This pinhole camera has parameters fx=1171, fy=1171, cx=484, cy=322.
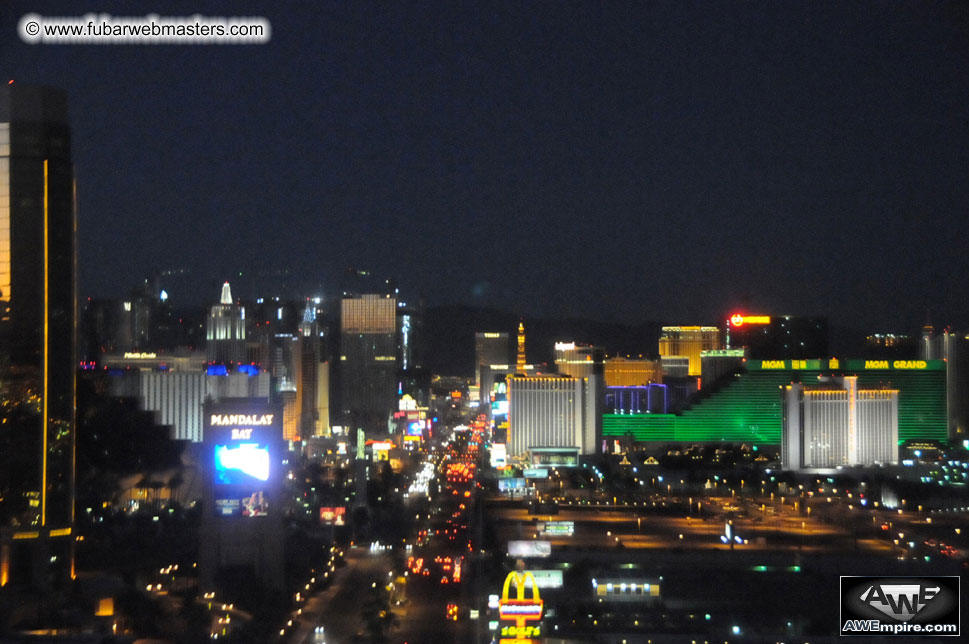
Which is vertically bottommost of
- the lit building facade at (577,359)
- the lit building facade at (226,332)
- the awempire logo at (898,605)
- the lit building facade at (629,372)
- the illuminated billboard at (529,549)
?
the illuminated billboard at (529,549)

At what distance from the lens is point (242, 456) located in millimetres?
11414

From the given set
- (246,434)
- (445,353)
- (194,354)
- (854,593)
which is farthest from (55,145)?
(445,353)

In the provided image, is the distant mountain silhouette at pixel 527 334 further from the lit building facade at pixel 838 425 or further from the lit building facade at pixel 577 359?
the lit building facade at pixel 838 425

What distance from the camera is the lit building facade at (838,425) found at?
67.7 feet

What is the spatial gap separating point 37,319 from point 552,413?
48.5ft

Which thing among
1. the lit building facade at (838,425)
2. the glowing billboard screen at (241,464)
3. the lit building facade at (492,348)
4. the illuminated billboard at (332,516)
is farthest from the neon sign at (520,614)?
the lit building facade at (492,348)

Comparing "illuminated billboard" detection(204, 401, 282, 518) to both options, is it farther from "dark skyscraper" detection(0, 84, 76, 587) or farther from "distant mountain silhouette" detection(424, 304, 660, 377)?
"distant mountain silhouette" detection(424, 304, 660, 377)

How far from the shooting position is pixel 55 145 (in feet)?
32.1

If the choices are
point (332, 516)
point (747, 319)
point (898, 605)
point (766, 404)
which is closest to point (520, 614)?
point (898, 605)

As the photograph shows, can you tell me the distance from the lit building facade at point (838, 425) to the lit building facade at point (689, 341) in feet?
36.4

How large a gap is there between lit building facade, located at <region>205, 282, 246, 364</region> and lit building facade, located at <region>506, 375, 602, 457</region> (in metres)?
5.60

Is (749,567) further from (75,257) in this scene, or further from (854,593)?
(75,257)

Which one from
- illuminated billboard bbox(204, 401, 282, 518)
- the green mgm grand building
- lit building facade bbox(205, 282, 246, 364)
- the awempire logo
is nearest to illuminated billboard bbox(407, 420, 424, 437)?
lit building facade bbox(205, 282, 246, 364)

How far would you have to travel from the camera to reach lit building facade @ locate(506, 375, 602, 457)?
2353 centimetres
